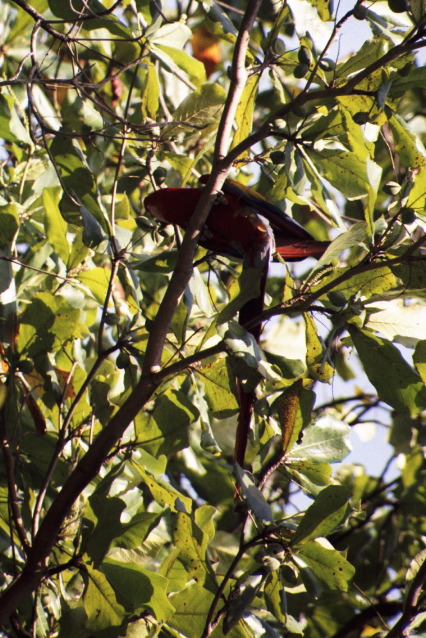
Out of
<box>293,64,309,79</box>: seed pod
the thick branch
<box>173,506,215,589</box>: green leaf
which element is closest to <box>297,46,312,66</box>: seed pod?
<box>293,64,309,79</box>: seed pod

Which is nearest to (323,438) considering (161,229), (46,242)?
(161,229)

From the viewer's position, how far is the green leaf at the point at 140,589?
1550 mm

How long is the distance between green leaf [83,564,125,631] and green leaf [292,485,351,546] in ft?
1.16

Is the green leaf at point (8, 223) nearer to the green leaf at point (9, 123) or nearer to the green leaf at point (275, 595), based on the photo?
the green leaf at point (9, 123)

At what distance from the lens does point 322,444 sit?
1755mm

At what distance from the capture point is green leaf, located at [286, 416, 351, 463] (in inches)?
67.8

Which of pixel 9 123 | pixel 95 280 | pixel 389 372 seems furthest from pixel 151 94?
pixel 389 372

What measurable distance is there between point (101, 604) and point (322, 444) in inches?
21.8

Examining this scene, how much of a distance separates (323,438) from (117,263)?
22.5 inches

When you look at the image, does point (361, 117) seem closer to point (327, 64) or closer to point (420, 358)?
point (327, 64)

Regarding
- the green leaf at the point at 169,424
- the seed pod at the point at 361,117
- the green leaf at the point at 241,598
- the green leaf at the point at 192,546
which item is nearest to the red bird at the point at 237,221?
the green leaf at the point at 169,424

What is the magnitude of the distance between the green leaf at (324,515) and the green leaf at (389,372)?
8.0 inches

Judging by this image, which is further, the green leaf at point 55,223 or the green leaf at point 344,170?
the green leaf at point 55,223

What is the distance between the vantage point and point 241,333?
1449 mm
